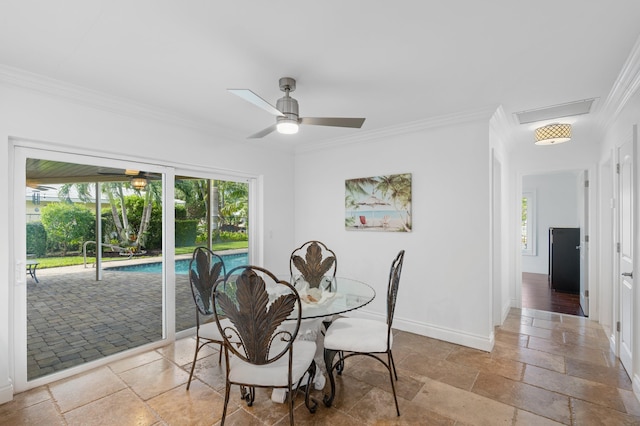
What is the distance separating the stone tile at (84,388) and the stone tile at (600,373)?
148 inches

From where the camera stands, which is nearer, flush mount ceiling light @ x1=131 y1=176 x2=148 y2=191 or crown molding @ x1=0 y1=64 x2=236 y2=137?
crown molding @ x1=0 y1=64 x2=236 y2=137

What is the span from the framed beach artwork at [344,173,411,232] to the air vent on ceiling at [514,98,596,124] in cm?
132

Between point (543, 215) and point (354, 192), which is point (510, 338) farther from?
point (543, 215)

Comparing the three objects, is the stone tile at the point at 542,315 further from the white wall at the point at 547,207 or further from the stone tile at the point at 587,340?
the white wall at the point at 547,207

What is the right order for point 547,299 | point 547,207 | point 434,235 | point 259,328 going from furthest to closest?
point 547,207 < point 547,299 < point 434,235 < point 259,328

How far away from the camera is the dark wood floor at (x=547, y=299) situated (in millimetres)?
4539

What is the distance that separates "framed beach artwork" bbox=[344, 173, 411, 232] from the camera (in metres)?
3.66

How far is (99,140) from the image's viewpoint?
2.75 m

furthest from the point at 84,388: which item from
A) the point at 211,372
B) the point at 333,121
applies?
the point at 333,121

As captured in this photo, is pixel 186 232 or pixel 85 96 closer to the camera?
pixel 85 96

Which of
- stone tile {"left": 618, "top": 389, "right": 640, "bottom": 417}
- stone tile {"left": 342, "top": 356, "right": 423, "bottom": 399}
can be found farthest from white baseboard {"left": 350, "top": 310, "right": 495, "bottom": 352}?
stone tile {"left": 618, "top": 389, "right": 640, "bottom": 417}

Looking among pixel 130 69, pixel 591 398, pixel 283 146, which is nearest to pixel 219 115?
pixel 130 69

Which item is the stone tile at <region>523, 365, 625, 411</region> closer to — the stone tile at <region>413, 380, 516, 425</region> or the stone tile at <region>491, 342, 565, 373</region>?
the stone tile at <region>491, 342, 565, 373</region>

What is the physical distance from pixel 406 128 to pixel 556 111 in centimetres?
147
